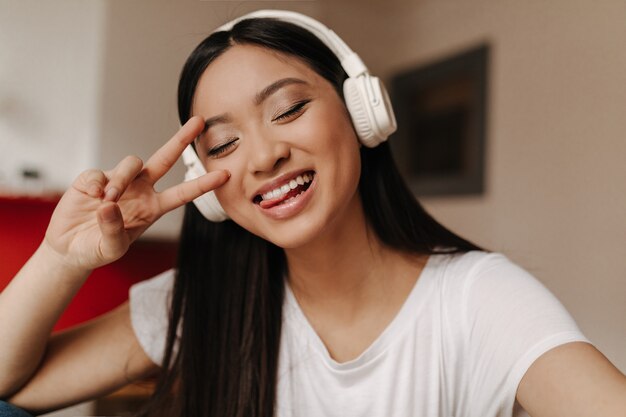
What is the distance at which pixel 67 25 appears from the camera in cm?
237

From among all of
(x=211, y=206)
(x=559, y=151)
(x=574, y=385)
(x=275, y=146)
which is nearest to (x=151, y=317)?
(x=211, y=206)

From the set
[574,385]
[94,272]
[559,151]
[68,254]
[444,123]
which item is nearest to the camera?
[574,385]

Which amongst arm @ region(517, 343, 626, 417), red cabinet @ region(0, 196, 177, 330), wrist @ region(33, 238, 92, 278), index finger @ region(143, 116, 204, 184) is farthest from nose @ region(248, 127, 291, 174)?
red cabinet @ region(0, 196, 177, 330)

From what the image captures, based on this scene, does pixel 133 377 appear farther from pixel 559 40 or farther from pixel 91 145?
pixel 559 40

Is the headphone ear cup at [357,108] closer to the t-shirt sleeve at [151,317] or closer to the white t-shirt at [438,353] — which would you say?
the white t-shirt at [438,353]

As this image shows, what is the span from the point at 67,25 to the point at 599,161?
2.48 meters

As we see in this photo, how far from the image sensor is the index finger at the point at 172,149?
3.11 ft

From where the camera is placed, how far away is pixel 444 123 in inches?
146

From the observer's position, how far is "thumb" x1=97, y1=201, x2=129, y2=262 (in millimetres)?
847

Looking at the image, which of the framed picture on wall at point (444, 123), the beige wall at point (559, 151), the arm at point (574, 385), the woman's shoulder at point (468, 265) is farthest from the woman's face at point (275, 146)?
the framed picture on wall at point (444, 123)

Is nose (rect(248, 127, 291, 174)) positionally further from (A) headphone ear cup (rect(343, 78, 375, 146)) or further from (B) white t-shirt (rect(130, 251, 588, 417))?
(B) white t-shirt (rect(130, 251, 588, 417))

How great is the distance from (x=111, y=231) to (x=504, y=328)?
2.21 feet

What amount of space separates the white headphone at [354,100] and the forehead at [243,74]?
63 millimetres

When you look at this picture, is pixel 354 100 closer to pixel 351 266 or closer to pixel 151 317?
pixel 351 266
